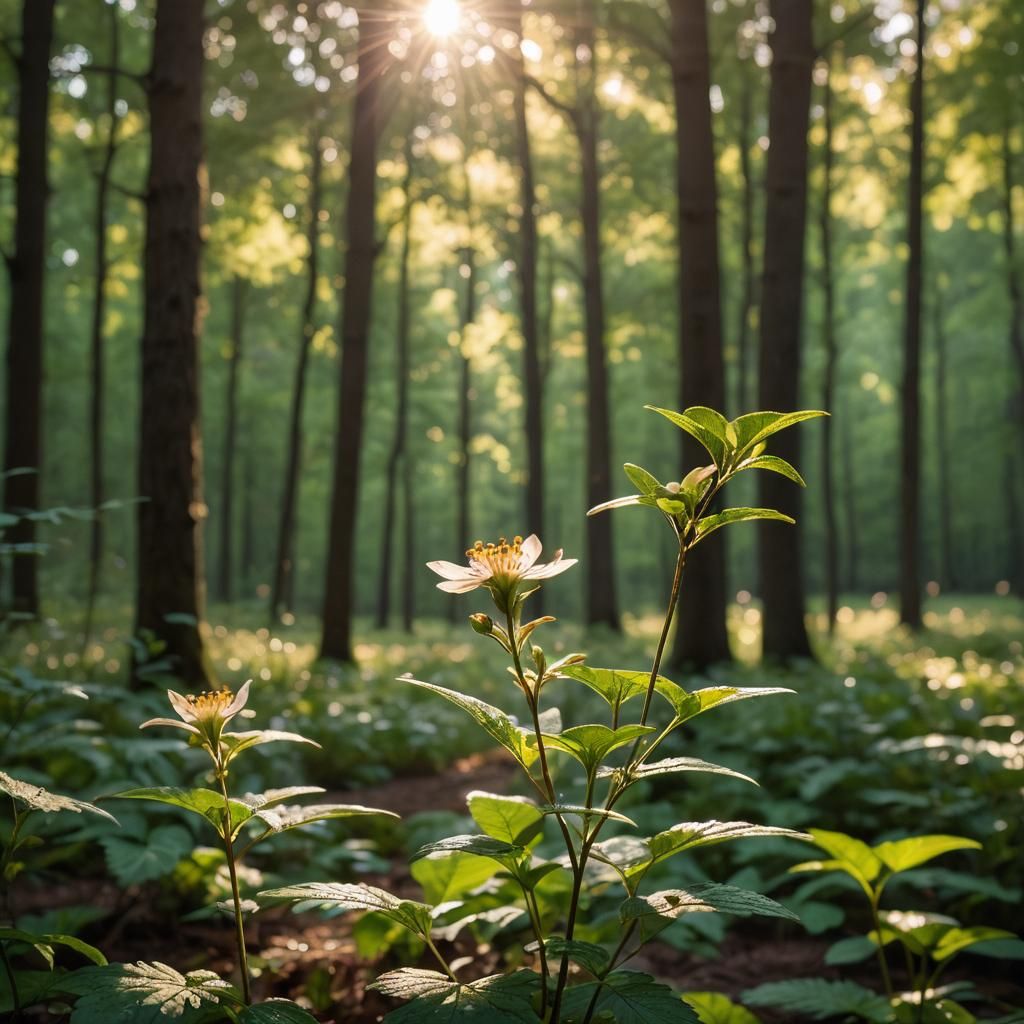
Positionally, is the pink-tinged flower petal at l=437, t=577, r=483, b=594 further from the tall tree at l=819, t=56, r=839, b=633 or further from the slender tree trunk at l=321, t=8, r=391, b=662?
the tall tree at l=819, t=56, r=839, b=633

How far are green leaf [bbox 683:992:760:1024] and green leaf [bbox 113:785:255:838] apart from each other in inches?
45.7

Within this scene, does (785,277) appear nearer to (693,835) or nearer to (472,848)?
(693,835)

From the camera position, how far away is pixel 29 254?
1058 centimetres

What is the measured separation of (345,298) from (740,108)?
869 cm

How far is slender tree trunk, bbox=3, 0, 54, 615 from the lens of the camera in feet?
34.0

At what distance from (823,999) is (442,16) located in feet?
36.4

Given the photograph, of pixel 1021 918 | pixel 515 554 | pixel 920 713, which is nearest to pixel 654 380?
pixel 920 713

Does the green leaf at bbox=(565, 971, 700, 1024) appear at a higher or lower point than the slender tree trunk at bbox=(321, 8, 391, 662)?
lower

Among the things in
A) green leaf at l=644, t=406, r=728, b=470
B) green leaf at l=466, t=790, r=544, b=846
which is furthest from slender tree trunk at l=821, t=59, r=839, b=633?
green leaf at l=644, t=406, r=728, b=470

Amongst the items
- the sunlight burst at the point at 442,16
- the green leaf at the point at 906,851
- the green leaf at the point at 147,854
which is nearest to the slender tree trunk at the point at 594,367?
the sunlight burst at the point at 442,16

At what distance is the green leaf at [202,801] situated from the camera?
1.46m

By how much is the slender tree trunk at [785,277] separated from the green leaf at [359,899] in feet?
26.1

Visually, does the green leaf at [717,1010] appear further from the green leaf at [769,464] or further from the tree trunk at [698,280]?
the tree trunk at [698,280]

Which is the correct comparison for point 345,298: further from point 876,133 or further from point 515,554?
point 876,133
